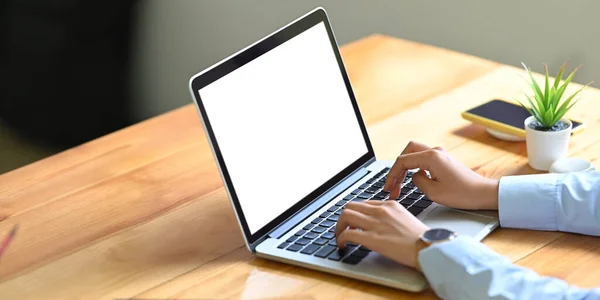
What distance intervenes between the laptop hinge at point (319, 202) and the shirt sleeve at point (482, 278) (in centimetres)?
25

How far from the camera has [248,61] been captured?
1336 mm

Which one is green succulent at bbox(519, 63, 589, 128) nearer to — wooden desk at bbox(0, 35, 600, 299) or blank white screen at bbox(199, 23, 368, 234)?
wooden desk at bbox(0, 35, 600, 299)

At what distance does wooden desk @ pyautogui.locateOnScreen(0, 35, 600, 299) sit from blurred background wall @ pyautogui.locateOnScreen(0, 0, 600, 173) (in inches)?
22.7

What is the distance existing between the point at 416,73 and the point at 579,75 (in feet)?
2.42

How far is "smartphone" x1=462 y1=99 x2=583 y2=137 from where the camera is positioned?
5.36 feet

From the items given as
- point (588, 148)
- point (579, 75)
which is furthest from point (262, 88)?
point (579, 75)

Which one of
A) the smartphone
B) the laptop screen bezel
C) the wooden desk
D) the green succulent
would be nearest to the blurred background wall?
the wooden desk

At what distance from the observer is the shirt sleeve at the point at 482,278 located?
3.63ft

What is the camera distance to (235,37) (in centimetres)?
334

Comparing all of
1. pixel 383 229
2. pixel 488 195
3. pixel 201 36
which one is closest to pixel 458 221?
pixel 488 195

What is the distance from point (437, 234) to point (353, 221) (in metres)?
0.12

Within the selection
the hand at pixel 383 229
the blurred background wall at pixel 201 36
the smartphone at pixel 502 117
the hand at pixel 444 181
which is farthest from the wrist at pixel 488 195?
the blurred background wall at pixel 201 36

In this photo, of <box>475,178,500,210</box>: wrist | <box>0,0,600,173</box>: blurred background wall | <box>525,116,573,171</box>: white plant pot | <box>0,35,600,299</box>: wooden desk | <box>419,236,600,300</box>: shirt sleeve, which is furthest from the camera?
<box>0,0,600,173</box>: blurred background wall

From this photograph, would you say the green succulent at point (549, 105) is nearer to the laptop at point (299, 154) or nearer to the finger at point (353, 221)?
the laptop at point (299, 154)
